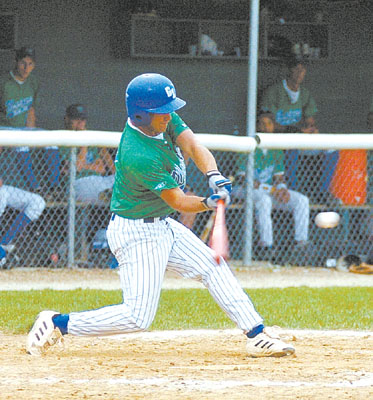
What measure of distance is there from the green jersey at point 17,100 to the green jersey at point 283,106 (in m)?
2.50

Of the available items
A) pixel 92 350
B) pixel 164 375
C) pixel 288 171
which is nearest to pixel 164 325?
pixel 92 350

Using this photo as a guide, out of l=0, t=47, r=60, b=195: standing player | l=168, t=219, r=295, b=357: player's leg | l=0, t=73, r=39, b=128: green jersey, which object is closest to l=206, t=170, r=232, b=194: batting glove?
l=168, t=219, r=295, b=357: player's leg

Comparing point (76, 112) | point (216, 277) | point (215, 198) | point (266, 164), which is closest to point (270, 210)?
point (266, 164)

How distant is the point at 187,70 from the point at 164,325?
5.26m

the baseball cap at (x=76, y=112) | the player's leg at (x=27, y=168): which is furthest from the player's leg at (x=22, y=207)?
the baseball cap at (x=76, y=112)

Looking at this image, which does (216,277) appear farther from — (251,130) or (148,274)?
(251,130)

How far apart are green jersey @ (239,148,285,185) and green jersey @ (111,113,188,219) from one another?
3.87 meters

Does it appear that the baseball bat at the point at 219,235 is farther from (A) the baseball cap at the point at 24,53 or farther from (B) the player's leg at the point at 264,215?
(A) the baseball cap at the point at 24,53

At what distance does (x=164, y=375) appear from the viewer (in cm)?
438

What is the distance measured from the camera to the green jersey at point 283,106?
988 cm

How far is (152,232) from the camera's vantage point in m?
4.69

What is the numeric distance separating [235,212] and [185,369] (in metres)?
4.42

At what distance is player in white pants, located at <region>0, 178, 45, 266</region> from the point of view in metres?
8.02

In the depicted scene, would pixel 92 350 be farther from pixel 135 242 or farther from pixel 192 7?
pixel 192 7
